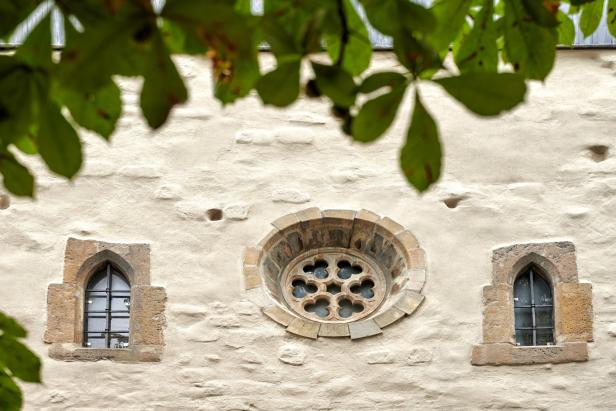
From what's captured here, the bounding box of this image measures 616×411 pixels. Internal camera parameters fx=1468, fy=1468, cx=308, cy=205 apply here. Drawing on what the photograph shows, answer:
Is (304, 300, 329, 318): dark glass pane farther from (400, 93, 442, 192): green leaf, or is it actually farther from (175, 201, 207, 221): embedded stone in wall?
(400, 93, 442, 192): green leaf

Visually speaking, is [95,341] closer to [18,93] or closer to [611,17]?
[611,17]

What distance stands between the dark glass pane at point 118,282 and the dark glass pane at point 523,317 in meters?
2.27

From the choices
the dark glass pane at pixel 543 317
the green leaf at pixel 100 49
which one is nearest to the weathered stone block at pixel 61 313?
the dark glass pane at pixel 543 317

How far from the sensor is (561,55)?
9.45 m

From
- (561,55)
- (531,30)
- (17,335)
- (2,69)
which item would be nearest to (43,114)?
(2,69)

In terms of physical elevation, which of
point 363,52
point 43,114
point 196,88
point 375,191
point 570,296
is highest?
point 196,88

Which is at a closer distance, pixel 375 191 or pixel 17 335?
pixel 17 335

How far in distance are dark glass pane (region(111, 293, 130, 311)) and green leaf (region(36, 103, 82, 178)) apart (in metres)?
6.06

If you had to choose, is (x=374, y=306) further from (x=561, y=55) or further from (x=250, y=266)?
(x=561, y=55)

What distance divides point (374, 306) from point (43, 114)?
6356 mm

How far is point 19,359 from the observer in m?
2.83

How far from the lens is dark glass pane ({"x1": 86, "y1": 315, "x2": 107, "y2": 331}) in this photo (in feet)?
27.9

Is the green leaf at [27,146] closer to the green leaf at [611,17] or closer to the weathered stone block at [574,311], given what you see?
the green leaf at [611,17]

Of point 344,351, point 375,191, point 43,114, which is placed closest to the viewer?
point 43,114
